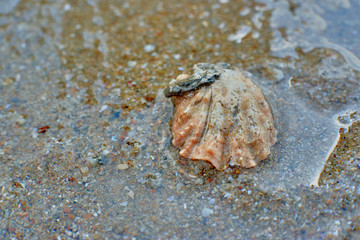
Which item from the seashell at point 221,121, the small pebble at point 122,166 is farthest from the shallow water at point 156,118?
the seashell at point 221,121

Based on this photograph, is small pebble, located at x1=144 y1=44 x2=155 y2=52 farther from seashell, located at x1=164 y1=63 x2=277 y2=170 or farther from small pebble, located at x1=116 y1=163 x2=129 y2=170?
small pebble, located at x1=116 y1=163 x2=129 y2=170

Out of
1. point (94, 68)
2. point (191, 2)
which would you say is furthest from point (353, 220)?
point (191, 2)

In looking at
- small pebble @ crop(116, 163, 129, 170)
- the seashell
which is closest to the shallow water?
small pebble @ crop(116, 163, 129, 170)

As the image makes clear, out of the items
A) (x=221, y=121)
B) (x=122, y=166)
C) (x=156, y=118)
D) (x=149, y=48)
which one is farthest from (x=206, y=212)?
(x=149, y=48)

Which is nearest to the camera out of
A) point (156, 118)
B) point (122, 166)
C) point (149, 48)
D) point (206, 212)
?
point (206, 212)

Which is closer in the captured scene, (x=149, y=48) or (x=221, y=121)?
(x=221, y=121)

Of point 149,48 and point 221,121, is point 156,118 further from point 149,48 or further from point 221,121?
point 149,48
